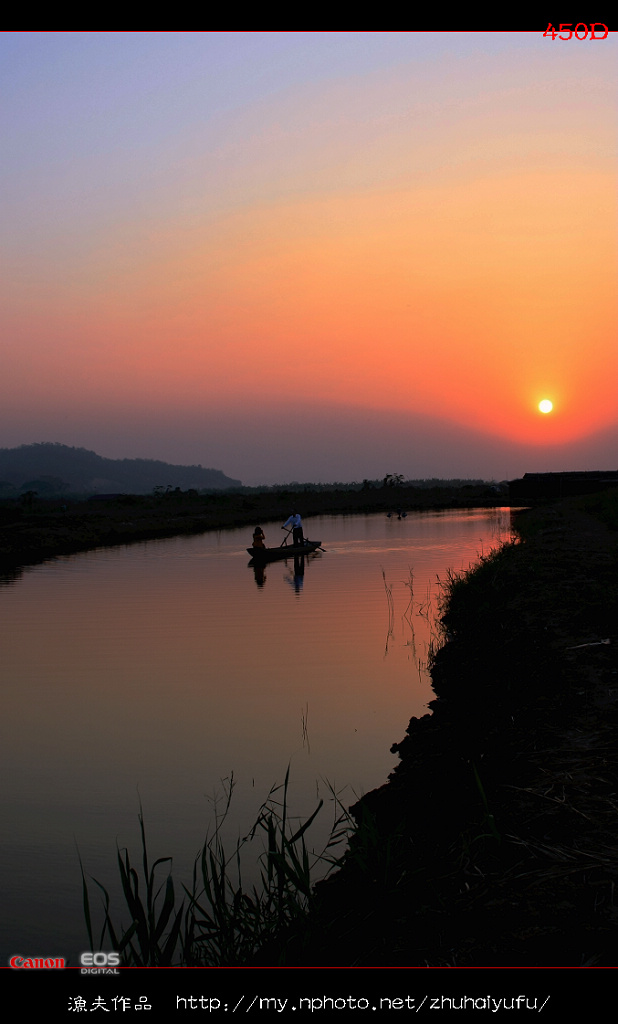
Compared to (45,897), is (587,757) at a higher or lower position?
higher

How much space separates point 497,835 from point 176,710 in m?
7.83

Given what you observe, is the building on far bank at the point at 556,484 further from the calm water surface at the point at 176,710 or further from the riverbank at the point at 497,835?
the riverbank at the point at 497,835

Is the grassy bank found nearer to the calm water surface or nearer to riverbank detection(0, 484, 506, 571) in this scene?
the calm water surface

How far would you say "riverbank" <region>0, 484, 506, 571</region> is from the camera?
45.6 metres

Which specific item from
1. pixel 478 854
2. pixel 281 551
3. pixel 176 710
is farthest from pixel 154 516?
pixel 478 854

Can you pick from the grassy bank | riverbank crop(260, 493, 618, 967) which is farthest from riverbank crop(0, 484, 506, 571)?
the grassy bank

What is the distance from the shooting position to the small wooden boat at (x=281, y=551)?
1288 inches

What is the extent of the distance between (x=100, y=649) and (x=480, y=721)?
1025cm

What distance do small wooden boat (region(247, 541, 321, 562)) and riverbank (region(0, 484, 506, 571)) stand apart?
29.6ft

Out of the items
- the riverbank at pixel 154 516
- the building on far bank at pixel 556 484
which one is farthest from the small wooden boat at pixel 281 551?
the building on far bank at pixel 556 484

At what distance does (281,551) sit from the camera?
1332 inches
